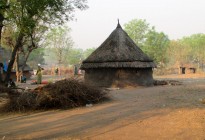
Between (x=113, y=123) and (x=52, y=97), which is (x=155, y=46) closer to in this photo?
(x=52, y=97)

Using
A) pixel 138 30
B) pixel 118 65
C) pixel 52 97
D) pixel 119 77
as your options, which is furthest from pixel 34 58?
pixel 52 97

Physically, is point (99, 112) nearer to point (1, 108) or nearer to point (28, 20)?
point (1, 108)

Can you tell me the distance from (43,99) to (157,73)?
154 ft

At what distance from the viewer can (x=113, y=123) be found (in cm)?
841

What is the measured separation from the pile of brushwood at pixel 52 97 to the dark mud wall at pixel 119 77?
9.38 m

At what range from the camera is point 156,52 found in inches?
2191

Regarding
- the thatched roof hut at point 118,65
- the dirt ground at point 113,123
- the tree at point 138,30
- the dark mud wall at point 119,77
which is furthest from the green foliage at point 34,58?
the dirt ground at point 113,123

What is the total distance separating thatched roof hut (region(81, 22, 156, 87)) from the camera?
848 inches

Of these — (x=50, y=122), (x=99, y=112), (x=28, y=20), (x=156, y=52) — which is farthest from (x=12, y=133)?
(x=156, y=52)

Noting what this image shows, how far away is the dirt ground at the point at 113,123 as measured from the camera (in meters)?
7.12

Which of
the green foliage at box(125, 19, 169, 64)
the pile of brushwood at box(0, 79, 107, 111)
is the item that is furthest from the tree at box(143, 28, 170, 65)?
the pile of brushwood at box(0, 79, 107, 111)

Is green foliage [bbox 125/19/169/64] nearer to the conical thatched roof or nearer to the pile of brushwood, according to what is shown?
the conical thatched roof

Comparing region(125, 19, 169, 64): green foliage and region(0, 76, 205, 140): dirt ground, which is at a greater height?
region(125, 19, 169, 64): green foliage

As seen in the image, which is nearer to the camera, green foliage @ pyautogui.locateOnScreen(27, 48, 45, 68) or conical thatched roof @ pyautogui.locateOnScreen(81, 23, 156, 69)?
conical thatched roof @ pyautogui.locateOnScreen(81, 23, 156, 69)
